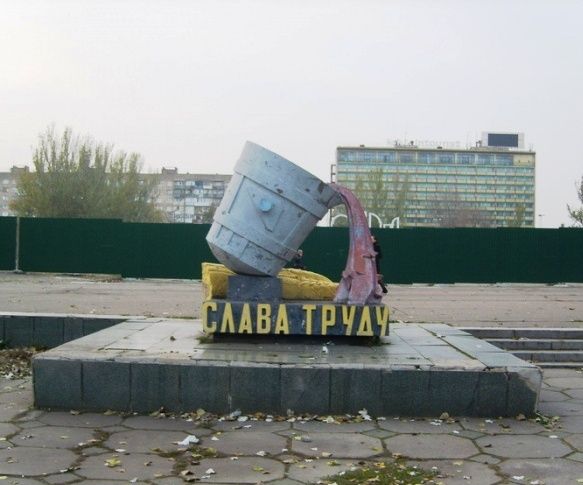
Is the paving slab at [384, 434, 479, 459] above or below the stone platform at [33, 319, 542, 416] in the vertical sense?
below

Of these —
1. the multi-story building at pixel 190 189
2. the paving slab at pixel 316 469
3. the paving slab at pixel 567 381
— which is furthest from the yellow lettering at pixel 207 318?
the multi-story building at pixel 190 189

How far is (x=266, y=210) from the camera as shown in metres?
7.18

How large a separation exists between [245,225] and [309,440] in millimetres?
2611

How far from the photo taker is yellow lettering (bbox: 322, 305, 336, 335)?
729 cm

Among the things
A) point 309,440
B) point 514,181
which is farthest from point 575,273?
point 514,181

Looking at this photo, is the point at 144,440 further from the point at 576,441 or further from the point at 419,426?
the point at 576,441

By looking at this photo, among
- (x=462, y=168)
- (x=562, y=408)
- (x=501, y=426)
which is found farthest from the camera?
(x=462, y=168)

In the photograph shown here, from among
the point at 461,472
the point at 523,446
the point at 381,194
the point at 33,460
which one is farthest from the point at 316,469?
the point at 381,194

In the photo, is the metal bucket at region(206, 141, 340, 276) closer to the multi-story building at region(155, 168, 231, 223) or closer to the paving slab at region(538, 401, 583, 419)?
the paving slab at region(538, 401, 583, 419)

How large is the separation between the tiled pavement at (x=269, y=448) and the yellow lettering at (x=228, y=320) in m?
1.49

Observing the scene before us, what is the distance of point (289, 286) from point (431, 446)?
3.05 meters

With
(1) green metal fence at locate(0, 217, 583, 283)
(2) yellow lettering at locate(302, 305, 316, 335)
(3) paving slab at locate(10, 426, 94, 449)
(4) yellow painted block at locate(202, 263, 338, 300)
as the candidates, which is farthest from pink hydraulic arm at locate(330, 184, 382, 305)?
(1) green metal fence at locate(0, 217, 583, 283)

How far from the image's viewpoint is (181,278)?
25.7 m

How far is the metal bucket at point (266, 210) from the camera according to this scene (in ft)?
23.6
